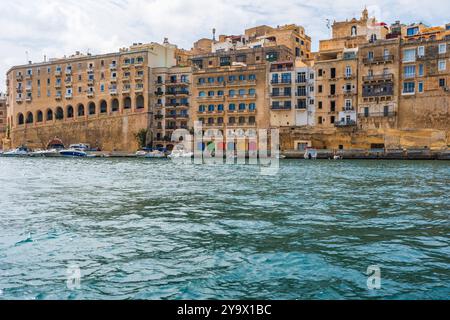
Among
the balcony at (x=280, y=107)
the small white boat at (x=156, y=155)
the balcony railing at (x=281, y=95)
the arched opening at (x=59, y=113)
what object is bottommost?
the small white boat at (x=156, y=155)

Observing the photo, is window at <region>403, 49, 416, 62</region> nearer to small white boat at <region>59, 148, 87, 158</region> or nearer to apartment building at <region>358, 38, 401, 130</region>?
apartment building at <region>358, 38, 401, 130</region>

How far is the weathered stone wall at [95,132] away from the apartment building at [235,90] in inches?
393

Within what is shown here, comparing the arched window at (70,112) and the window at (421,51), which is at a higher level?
the window at (421,51)

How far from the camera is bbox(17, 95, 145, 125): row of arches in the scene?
72812 mm

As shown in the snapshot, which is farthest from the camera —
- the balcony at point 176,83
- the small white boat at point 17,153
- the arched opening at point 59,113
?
the arched opening at point 59,113

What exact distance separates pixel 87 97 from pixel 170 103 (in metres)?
15.8

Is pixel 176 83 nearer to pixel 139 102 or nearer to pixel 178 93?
pixel 178 93

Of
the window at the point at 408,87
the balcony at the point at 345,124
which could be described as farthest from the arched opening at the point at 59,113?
the window at the point at 408,87

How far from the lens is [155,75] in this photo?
6919 cm

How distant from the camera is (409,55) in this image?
52.9 meters

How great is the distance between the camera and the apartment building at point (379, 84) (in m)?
53.7

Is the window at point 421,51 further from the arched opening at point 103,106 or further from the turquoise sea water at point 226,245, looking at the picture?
the arched opening at point 103,106

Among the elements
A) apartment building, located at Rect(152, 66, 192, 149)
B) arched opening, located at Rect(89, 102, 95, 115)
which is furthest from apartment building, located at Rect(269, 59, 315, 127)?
arched opening, located at Rect(89, 102, 95, 115)
